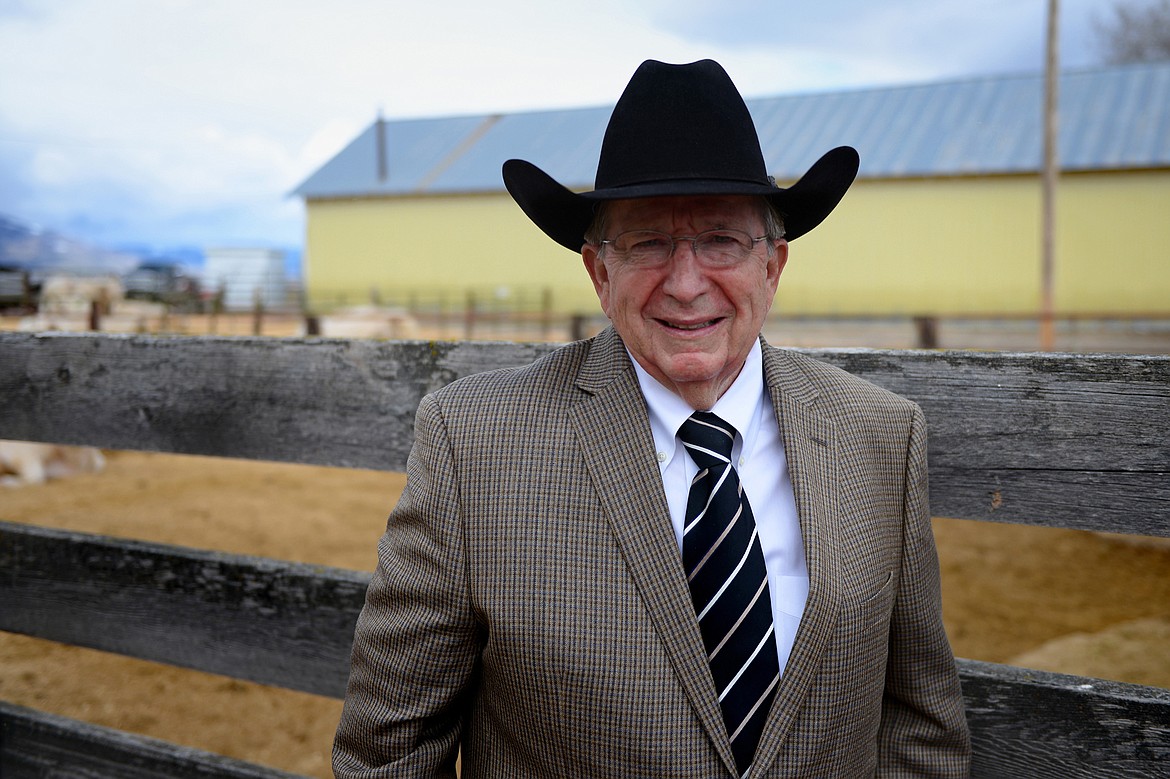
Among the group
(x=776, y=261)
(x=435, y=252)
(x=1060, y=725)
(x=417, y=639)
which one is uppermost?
(x=435, y=252)

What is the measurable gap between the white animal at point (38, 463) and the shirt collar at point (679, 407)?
23.4 feet

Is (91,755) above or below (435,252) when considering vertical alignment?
below

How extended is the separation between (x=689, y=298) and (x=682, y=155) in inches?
8.3

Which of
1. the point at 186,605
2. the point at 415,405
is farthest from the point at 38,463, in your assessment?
the point at 415,405

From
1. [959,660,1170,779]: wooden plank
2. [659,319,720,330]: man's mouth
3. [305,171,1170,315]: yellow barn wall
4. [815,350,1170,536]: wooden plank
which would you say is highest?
[305,171,1170,315]: yellow barn wall

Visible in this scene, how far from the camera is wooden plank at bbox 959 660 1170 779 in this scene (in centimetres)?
160

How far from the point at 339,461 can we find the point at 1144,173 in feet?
74.2

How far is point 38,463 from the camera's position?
7.97 m

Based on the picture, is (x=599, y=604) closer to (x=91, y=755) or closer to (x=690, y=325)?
(x=690, y=325)

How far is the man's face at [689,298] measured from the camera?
151 cm

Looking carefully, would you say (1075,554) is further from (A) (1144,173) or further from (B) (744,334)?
(A) (1144,173)

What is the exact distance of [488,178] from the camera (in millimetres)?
24750

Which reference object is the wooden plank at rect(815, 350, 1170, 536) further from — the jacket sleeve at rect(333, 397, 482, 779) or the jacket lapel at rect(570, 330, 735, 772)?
the jacket sleeve at rect(333, 397, 482, 779)

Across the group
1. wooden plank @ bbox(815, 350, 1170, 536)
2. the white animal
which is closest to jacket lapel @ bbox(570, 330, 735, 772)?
wooden plank @ bbox(815, 350, 1170, 536)
